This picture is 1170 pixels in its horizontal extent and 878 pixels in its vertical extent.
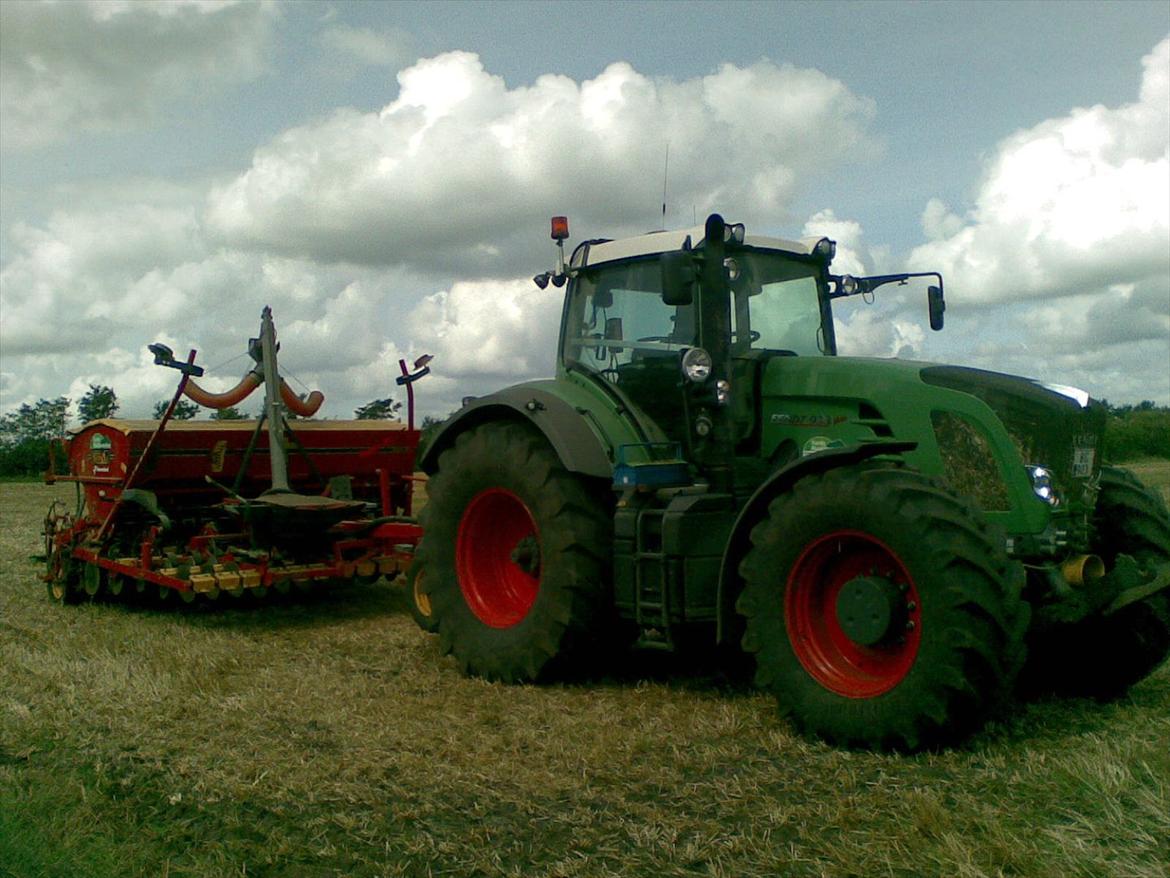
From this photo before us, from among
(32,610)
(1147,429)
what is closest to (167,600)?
(32,610)

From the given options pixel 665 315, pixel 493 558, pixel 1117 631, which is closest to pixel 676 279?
pixel 665 315

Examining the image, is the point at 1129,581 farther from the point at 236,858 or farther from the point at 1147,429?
the point at 1147,429

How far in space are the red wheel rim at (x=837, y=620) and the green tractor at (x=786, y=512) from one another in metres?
0.01

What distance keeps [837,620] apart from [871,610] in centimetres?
26

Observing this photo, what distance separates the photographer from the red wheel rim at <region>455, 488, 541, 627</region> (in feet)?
21.4

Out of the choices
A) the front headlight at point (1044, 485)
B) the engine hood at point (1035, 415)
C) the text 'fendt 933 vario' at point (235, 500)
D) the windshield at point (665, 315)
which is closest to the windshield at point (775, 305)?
the windshield at point (665, 315)

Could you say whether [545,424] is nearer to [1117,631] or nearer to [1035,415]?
[1035,415]

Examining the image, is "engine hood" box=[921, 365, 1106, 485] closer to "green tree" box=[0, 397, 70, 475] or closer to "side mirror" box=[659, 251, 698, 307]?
"side mirror" box=[659, 251, 698, 307]

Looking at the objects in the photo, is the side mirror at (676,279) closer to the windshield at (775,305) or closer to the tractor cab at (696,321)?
the tractor cab at (696,321)

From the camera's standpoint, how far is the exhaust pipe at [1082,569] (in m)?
5.00

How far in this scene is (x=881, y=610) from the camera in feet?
15.0

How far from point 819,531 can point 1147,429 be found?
1653 inches

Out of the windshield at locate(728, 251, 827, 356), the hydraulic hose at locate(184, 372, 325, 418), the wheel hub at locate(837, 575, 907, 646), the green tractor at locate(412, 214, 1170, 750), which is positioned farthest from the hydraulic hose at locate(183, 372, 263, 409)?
the wheel hub at locate(837, 575, 907, 646)

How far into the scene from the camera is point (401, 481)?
9.95 metres
